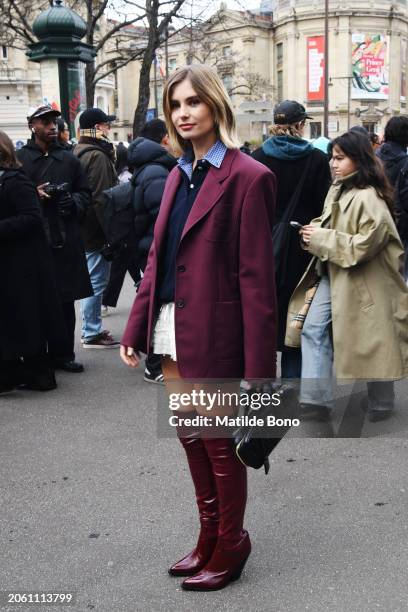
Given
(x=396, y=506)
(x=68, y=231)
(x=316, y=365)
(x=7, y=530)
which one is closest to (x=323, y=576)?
(x=396, y=506)

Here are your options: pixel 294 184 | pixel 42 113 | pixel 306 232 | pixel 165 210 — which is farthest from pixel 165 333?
pixel 42 113

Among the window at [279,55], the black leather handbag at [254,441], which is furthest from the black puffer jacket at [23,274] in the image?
the window at [279,55]

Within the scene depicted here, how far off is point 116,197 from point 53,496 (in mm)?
3194

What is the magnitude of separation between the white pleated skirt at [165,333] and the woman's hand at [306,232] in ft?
6.16

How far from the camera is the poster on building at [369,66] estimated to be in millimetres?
81562

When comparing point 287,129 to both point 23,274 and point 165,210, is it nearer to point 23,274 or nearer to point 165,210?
point 23,274

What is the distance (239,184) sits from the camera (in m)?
2.73

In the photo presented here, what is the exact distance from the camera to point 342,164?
184 inches

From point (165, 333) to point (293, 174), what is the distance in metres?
2.36

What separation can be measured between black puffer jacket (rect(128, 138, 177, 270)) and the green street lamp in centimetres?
691

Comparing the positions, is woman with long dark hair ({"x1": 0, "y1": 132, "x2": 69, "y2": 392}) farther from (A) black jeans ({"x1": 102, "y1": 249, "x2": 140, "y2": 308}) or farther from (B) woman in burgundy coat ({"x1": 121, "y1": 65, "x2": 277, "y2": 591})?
(B) woman in burgundy coat ({"x1": 121, "y1": 65, "x2": 277, "y2": 591})

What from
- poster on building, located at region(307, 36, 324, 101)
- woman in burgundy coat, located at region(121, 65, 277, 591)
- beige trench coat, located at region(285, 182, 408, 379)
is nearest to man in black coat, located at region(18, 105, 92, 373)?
beige trench coat, located at region(285, 182, 408, 379)

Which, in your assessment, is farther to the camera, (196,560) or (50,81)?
(50,81)

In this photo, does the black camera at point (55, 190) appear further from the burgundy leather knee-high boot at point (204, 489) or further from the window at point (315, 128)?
the window at point (315, 128)
